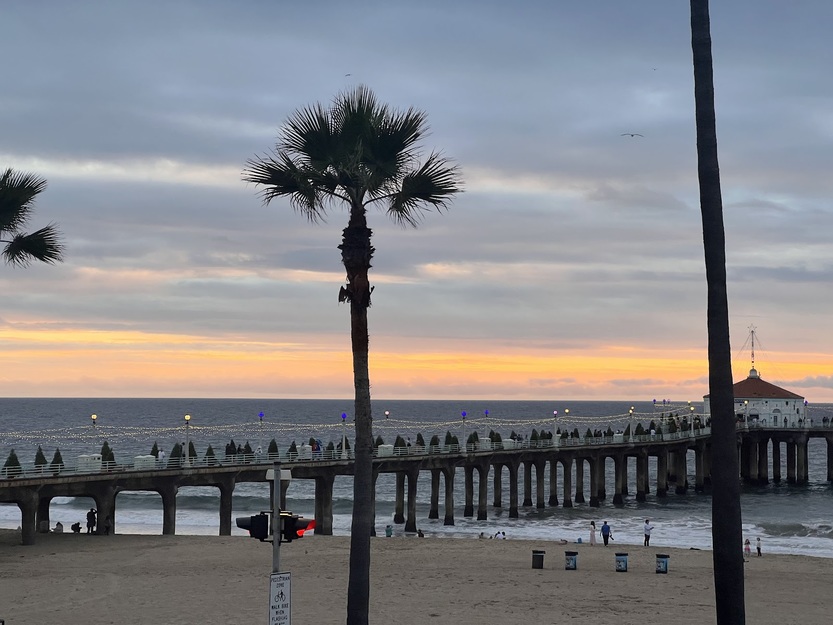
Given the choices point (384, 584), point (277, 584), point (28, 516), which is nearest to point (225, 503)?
point (28, 516)

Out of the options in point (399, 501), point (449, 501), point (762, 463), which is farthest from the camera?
point (762, 463)

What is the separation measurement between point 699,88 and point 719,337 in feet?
11.5

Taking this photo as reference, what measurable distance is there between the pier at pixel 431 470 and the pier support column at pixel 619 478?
0.12 metres

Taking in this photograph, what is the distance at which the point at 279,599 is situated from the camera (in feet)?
50.5

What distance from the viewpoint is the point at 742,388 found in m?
127

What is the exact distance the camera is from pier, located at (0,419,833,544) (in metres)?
48.3

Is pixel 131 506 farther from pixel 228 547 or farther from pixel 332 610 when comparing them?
pixel 332 610

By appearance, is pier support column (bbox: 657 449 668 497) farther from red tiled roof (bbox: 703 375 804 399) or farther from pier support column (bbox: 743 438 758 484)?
red tiled roof (bbox: 703 375 804 399)

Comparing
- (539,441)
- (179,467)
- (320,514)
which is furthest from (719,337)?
(539,441)

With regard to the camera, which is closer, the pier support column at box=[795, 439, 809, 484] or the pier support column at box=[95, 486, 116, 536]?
the pier support column at box=[95, 486, 116, 536]

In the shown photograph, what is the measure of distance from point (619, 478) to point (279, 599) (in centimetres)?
7729

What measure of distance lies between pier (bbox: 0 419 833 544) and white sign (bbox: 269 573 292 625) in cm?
2997

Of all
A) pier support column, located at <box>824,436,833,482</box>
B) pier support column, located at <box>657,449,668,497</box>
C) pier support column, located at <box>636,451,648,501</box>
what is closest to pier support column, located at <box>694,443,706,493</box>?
pier support column, located at <box>657,449,668,497</box>

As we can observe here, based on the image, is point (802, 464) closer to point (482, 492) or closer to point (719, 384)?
point (482, 492)
